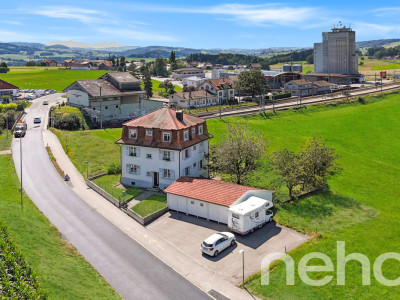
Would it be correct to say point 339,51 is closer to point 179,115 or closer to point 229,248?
point 179,115

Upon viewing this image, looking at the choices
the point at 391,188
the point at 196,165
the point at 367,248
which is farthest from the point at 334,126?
the point at 367,248

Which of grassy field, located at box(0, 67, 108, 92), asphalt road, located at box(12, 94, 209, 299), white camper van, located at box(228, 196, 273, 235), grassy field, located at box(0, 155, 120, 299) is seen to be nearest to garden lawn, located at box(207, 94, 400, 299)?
white camper van, located at box(228, 196, 273, 235)

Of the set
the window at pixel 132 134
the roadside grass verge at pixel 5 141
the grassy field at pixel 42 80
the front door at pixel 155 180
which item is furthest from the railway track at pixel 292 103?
the grassy field at pixel 42 80

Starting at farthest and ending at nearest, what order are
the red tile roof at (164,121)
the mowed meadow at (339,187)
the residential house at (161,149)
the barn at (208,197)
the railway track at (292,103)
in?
1. the railway track at (292,103)
2. the red tile roof at (164,121)
3. the residential house at (161,149)
4. the barn at (208,197)
5. the mowed meadow at (339,187)

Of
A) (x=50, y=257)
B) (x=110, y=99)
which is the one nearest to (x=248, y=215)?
(x=50, y=257)

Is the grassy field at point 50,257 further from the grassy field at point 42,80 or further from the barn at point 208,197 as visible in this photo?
the grassy field at point 42,80

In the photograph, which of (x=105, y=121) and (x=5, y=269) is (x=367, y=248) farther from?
(x=105, y=121)
